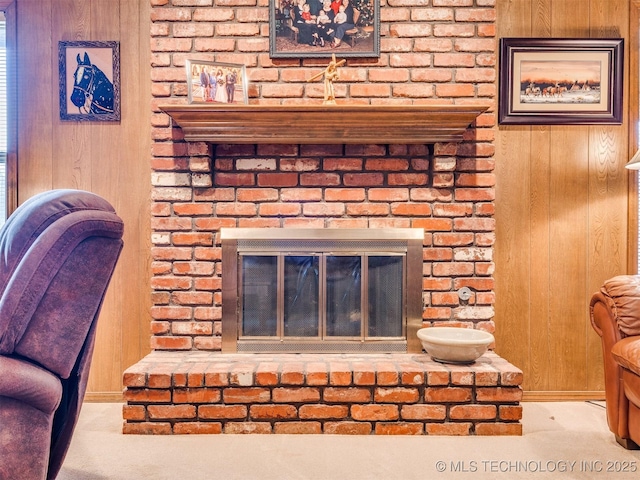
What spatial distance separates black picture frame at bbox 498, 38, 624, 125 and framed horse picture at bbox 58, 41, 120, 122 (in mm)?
1977

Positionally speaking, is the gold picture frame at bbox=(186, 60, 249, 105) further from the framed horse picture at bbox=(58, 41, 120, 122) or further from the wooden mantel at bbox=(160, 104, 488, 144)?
the framed horse picture at bbox=(58, 41, 120, 122)

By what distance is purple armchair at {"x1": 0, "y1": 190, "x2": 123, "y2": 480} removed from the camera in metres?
1.08

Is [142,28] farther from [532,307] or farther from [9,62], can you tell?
[532,307]

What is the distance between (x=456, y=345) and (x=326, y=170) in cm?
102

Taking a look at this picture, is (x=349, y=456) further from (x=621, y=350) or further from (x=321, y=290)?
(x=621, y=350)

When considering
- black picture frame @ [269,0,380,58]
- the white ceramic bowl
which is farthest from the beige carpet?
black picture frame @ [269,0,380,58]

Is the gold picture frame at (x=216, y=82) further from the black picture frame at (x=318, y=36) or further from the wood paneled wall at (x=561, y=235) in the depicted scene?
the wood paneled wall at (x=561, y=235)

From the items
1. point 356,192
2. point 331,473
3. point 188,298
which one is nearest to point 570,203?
point 356,192

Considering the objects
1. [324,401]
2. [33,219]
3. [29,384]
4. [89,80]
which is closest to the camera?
[29,384]

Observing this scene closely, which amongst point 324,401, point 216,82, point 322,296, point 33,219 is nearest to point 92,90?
point 216,82

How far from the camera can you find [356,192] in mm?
2309

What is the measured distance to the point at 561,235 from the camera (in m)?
2.42

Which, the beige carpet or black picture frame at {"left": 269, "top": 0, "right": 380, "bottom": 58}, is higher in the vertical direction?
black picture frame at {"left": 269, "top": 0, "right": 380, "bottom": 58}

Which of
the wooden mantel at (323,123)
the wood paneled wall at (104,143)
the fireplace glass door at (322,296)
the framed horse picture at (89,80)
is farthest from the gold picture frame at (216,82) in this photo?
the fireplace glass door at (322,296)
